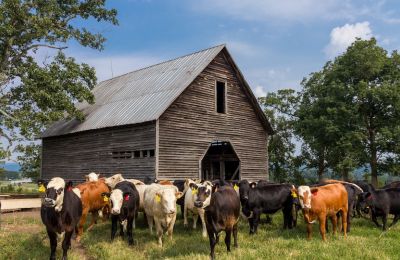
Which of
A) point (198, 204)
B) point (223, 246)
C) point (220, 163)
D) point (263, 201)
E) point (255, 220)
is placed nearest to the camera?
point (198, 204)

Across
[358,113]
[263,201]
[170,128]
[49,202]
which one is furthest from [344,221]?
[358,113]

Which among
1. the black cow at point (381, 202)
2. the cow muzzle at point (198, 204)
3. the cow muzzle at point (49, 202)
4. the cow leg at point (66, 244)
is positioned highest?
the cow muzzle at point (49, 202)

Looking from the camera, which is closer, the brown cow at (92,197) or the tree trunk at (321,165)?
the brown cow at (92,197)

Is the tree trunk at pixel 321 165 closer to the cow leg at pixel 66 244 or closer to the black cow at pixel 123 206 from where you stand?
the black cow at pixel 123 206

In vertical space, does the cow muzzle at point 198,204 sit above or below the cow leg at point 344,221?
above

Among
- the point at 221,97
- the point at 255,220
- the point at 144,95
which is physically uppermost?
the point at 221,97

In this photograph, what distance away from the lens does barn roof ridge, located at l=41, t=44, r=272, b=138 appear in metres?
22.0

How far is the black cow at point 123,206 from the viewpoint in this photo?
10.6 meters

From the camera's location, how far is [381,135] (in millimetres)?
32219

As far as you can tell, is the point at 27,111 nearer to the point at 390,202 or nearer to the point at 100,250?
the point at 100,250

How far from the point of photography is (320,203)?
10648 mm

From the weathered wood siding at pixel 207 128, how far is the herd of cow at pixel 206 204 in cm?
749

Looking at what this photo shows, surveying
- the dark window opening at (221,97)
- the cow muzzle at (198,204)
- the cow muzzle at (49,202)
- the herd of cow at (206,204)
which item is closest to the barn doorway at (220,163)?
the dark window opening at (221,97)

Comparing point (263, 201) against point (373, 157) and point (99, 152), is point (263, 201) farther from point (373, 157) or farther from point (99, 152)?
point (373, 157)
